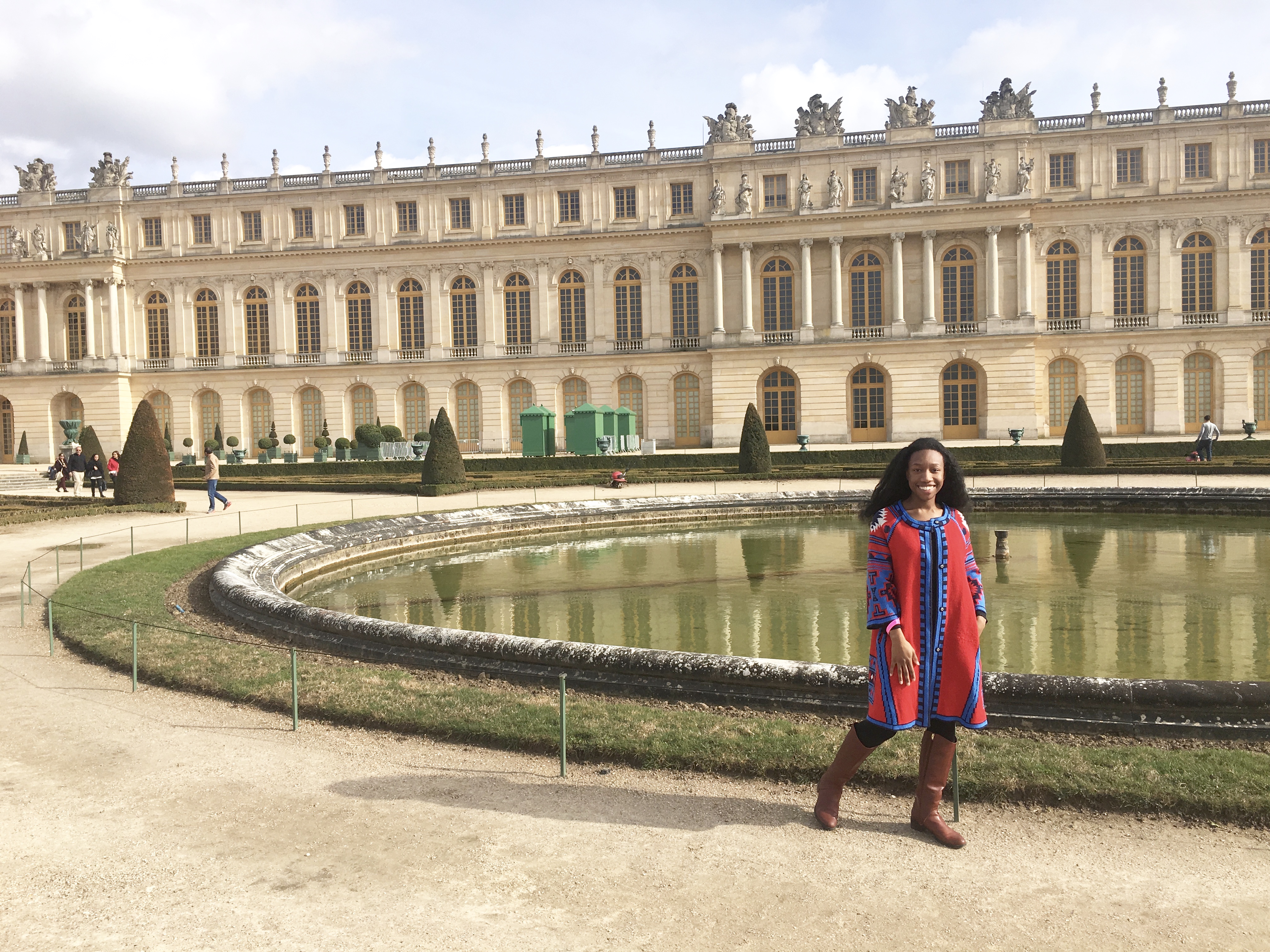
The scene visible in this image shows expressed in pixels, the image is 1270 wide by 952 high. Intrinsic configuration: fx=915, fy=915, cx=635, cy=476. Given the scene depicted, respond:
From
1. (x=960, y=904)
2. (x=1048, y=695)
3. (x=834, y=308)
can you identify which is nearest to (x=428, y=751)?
(x=960, y=904)

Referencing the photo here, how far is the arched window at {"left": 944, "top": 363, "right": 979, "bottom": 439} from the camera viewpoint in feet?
149

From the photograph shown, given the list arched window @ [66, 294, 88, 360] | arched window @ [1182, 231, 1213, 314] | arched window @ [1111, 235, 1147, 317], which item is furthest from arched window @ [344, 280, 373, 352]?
arched window @ [1182, 231, 1213, 314]

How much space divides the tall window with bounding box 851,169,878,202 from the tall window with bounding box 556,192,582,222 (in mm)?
14113

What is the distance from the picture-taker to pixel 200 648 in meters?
9.33

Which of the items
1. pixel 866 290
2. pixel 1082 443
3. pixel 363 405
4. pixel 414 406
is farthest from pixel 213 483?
pixel 866 290

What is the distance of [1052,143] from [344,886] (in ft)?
158

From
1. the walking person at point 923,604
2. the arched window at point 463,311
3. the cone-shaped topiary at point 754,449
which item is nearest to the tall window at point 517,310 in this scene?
the arched window at point 463,311

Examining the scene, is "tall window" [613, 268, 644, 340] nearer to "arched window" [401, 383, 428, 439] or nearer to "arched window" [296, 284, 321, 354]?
"arched window" [401, 383, 428, 439]

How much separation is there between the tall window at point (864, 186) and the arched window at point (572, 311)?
1485cm

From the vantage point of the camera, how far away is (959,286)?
1794 inches

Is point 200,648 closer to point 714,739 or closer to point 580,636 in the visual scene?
point 580,636

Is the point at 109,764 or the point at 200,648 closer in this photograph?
the point at 109,764

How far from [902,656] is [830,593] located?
8.76m

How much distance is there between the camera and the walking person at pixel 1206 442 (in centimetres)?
2856
